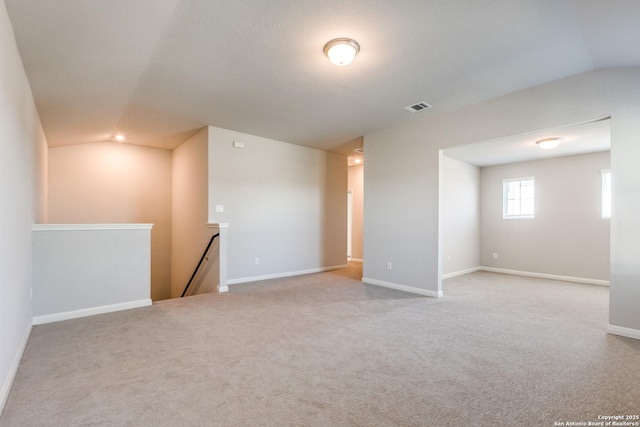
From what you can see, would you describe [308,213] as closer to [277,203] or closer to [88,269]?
[277,203]

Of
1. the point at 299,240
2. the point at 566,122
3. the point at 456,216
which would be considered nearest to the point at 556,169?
the point at 456,216

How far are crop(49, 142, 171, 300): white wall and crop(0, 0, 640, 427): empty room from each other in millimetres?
43

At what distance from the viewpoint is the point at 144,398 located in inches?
79.0

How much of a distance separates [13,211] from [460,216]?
7126 mm

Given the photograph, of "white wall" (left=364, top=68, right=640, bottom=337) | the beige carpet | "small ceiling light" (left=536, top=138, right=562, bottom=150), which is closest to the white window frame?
"small ceiling light" (left=536, top=138, right=562, bottom=150)

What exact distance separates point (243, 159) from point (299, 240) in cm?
207

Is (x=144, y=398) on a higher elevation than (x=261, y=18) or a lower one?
lower

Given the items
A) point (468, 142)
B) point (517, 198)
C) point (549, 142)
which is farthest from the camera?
point (517, 198)

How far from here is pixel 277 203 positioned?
6270 mm

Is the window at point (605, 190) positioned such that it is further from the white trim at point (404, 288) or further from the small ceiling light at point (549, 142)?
the white trim at point (404, 288)

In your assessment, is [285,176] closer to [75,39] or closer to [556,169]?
[75,39]

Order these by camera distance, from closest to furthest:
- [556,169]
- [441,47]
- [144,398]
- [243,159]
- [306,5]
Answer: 1. [144,398]
2. [306,5]
3. [441,47]
4. [243,159]
5. [556,169]

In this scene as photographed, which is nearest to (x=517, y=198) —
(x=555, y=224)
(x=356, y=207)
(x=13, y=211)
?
(x=555, y=224)

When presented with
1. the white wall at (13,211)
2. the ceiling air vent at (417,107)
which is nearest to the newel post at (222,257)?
the white wall at (13,211)
